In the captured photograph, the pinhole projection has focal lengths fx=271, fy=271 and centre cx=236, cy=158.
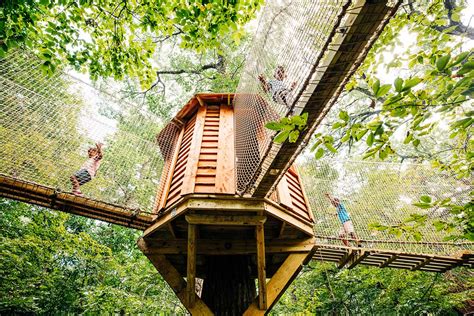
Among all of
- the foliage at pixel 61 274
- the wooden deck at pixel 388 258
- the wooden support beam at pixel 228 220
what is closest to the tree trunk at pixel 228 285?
the wooden deck at pixel 388 258

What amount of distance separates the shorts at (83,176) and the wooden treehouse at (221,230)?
970 mm

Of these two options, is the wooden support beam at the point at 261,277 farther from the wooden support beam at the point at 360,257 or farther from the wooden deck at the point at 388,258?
the wooden support beam at the point at 360,257

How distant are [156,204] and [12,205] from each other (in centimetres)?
848

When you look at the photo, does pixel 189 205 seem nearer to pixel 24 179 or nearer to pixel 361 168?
pixel 24 179

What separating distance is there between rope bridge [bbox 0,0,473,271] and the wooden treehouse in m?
0.24

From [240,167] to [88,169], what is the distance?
2.15 m

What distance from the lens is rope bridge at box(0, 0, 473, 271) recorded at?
172 cm

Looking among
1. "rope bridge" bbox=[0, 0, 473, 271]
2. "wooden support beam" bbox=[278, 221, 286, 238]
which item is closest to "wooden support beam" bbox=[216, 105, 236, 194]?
"rope bridge" bbox=[0, 0, 473, 271]

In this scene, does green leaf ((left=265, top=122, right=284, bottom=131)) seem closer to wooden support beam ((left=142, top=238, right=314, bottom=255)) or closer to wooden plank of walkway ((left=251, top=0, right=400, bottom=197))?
wooden plank of walkway ((left=251, top=0, right=400, bottom=197))

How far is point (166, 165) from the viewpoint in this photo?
4.57 meters

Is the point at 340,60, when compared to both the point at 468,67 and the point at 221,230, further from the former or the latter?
the point at 221,230

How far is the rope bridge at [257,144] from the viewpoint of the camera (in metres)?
1.72

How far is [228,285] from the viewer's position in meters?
3.51

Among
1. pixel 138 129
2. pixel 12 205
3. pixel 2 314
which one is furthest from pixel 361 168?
pixel 12 205
